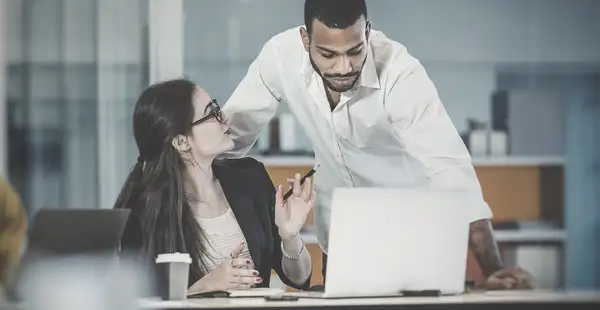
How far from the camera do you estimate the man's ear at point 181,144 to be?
325 centimetres

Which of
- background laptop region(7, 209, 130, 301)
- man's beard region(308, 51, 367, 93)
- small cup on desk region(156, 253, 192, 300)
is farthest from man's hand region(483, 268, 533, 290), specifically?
background laptop region(7, 209, 130, 301)

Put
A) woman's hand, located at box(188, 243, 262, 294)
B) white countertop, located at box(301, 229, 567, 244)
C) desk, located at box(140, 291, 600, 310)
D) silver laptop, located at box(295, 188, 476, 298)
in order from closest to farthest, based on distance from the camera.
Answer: desk, located at box(140, 291, 600, 310) → silver laptop, located at box(295, 188, 476, 298) → woman's hand, located at box(188, 243, 262, 294) → white countertop, located at box(301, 229, 567, 244)

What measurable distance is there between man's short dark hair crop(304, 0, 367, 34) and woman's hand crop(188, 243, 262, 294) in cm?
91

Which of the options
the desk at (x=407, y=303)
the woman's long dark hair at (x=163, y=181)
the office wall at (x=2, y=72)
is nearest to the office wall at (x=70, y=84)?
the office wall at (x=2, y=72)

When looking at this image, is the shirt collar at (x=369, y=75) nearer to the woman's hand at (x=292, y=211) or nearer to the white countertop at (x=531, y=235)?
the woman's hand at (x=292, y=211)

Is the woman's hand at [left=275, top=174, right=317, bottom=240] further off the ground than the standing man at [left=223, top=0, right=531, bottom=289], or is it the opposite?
the standing man at [left=223, top=0, right=531, bottom=289]

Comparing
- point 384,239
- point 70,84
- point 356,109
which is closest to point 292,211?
point 356,109

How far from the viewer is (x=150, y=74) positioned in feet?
12.5

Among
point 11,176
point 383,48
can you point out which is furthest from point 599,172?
point 11,176

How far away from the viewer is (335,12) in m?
3.46

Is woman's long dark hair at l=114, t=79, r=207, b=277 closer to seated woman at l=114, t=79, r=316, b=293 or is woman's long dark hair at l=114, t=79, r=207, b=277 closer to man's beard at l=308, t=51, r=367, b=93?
seated woman at l=114, t=79, r=316, b=293

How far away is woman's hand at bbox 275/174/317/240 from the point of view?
10.0 ft

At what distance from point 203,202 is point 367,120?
2.19 feet

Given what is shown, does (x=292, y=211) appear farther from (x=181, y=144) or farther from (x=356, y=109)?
(x=356, y=109)
